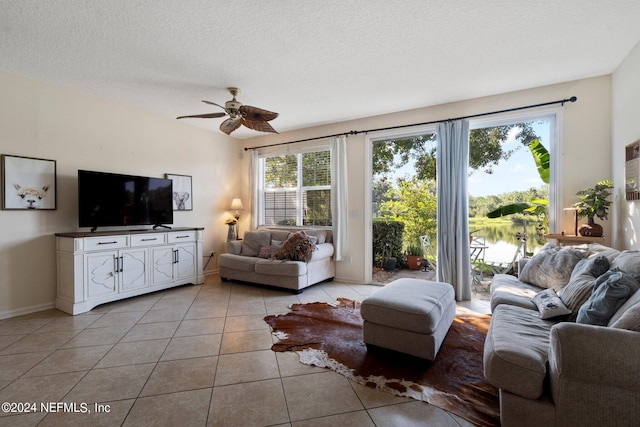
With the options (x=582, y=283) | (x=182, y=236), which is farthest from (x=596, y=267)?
(x=182, y=236)

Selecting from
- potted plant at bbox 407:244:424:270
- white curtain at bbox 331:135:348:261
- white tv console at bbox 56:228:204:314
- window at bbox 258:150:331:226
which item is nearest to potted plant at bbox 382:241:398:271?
potted plant at bbox 407:244:424:270

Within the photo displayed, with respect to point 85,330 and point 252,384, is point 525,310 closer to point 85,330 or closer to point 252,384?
point 252,384

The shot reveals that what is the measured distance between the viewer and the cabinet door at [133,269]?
3686 mm

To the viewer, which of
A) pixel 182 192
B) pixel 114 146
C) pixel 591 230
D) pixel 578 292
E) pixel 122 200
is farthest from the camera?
pixel 182 192

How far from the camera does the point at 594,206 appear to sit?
110 inches

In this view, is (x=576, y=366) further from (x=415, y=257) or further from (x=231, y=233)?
(x=231, y=233)

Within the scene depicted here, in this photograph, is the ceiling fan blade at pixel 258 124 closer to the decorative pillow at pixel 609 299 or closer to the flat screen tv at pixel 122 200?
the flat screen tv at pixel 122 200

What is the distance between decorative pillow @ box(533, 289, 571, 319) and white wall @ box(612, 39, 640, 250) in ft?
3.89

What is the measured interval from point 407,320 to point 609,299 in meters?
1.14

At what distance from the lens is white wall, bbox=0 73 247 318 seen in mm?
3178

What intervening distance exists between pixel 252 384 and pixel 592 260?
263cm

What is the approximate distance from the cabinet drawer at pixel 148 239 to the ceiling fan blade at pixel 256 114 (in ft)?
7.14

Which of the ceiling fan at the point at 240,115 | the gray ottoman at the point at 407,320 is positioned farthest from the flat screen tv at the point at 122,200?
the gray ottoman at the point at 407,320

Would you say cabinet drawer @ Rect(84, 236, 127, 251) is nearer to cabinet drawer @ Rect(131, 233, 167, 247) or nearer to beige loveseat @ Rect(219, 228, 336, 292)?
cabinet drawer @ Rect(131, 233, 167, 247)
